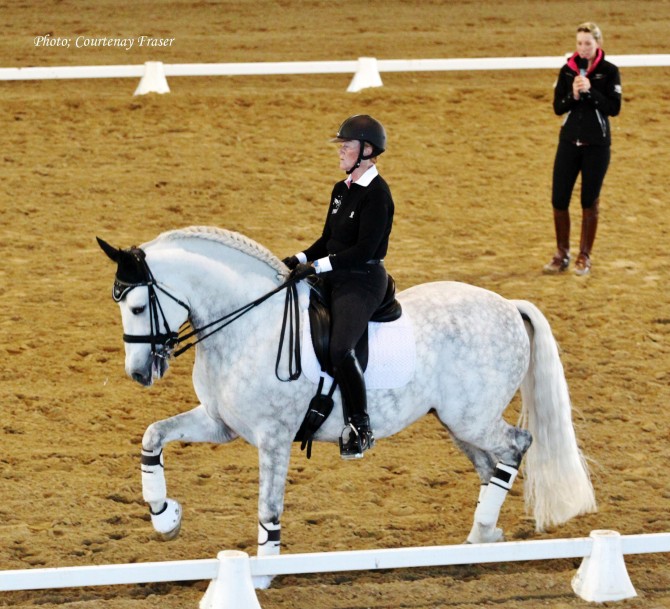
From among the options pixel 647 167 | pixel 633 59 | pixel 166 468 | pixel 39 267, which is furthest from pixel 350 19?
pixel 166 468

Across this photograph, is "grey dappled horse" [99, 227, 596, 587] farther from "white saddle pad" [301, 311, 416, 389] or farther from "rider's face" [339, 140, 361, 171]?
"rider's face" [339, 140, 361, 171]

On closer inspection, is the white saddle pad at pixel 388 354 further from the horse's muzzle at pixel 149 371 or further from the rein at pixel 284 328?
the horse's muzzle at pixel 149 371

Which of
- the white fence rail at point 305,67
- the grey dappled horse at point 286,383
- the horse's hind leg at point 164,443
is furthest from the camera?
the white fence rail at point 305,67

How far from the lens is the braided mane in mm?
6500

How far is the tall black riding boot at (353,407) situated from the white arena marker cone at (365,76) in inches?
375

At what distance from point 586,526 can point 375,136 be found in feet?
8.79

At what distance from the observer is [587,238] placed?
12.2 meters

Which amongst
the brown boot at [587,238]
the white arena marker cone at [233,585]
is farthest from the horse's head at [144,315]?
the brown boot at [587,238]

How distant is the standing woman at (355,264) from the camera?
651cm

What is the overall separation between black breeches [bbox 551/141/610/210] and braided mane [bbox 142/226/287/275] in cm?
572

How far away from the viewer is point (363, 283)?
6637mm

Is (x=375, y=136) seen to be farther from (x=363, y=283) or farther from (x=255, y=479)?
(x=255, y=479)

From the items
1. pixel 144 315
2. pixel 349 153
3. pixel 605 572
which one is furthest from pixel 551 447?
pixel 144 315

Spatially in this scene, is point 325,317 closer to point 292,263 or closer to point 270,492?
point 292,263
